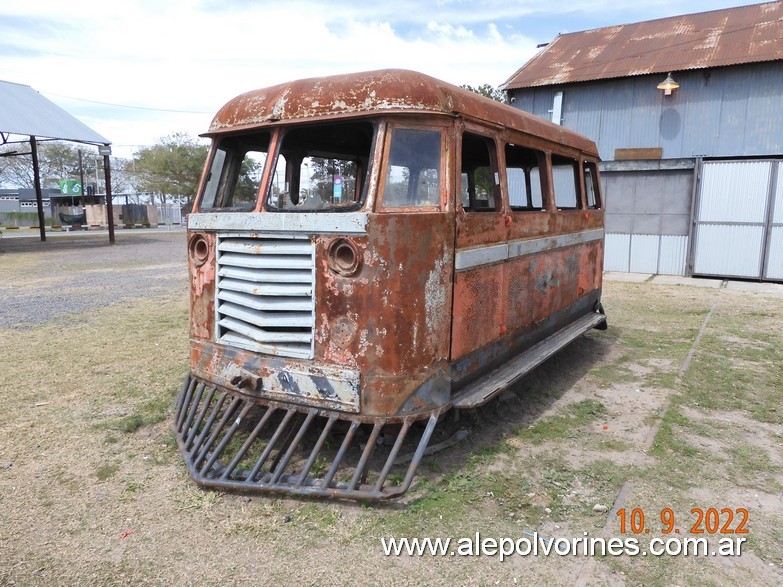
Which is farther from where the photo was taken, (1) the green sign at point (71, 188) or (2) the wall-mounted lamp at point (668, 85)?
(1) the green sign at point (71, 188)

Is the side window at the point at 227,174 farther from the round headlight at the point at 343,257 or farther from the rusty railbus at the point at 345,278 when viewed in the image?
the round headlight at the point at 343,257

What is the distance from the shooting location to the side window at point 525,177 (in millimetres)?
4951

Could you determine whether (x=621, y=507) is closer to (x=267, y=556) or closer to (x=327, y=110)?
(x=267, y=556)

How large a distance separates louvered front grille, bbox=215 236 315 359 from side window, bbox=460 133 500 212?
1.38 meters

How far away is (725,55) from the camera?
14.2 metres

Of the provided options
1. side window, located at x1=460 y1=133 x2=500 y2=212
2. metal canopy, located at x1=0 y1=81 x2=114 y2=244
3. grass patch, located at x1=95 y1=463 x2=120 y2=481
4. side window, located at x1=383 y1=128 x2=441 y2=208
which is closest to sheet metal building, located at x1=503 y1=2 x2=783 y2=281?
side window, located at x1=460 y1=133 x2=500 y2=212

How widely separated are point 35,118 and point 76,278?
10.9m

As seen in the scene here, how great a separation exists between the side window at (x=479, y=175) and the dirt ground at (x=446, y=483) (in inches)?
67.0

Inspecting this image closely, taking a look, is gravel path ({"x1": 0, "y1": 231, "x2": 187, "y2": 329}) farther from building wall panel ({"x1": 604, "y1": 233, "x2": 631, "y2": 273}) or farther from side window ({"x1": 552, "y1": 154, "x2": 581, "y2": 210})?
building wall panel ({"x1": 604, "y1": 233, "x2": 631, "y2": 273})

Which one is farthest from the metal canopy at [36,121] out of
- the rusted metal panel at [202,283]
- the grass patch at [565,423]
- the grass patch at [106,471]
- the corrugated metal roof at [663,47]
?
the grass patch at [565,423]

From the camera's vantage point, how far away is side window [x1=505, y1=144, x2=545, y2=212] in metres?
4.95

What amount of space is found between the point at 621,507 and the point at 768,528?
75 centimetres

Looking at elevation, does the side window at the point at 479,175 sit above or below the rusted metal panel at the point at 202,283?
above

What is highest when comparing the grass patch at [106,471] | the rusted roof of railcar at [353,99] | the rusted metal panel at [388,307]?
the rusted roof of railcar at [353,99]
